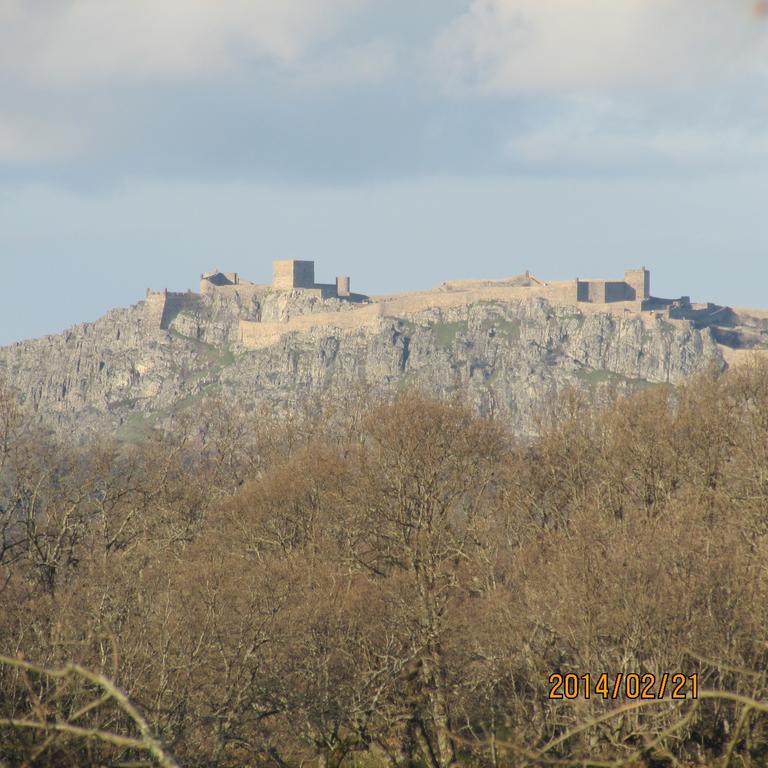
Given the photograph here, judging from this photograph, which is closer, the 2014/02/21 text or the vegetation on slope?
the 2014/02/21 text

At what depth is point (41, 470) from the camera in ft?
178

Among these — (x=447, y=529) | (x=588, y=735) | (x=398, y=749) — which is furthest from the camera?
(x=447, y=529)

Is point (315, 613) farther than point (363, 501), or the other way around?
point (363, 501)

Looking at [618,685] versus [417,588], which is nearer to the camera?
[618,685]

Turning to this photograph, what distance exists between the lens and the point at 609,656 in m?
32.8

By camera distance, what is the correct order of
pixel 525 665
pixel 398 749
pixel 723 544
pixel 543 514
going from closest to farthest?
pixel 398 749 → pixel 525 665 → pixel 723 544 → pixel 543 514

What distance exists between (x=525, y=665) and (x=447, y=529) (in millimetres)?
14919

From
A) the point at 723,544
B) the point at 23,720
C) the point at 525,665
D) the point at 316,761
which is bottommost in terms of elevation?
the point at 316,761

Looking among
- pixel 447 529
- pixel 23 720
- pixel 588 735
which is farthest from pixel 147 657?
pixel 23 720

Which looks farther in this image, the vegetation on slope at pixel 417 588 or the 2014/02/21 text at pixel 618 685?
the vegetation on slope at pixel 417 588

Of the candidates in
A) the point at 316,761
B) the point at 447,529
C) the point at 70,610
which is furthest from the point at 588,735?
the point at 447,529

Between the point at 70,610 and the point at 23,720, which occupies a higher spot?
the point at 23,720

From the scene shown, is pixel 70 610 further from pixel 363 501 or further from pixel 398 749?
pixel 363 501

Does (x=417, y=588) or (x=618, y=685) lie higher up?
(x=618, y=685)
